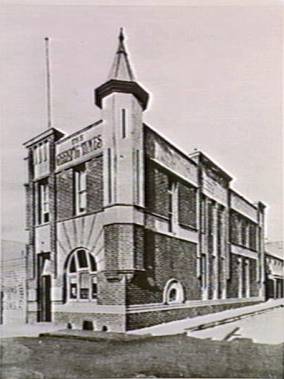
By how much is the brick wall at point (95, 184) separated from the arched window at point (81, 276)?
20 cm

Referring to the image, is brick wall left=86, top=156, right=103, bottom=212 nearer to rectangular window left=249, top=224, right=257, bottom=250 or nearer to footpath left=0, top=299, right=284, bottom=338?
footpath left=0, top=299, right=284, bottom=338

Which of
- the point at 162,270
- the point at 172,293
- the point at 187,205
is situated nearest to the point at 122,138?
the point at 187,205

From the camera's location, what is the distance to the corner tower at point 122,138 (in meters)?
2.53

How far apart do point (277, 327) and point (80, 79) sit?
1338mm

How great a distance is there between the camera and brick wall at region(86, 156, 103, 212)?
2.56 m

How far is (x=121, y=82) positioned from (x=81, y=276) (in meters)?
0.82

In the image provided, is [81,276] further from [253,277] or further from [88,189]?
[253,277]

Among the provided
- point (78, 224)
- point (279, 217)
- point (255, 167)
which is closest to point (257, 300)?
point (279, 217)

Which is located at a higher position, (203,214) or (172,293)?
(203,214)

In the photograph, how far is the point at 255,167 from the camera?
8.86 feet

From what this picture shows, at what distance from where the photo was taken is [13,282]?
2.57m

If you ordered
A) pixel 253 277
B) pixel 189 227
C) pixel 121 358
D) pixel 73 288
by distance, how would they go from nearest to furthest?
pixel 121 358 → pixel 73 288 → pixel 189 227 → pixel 253 277

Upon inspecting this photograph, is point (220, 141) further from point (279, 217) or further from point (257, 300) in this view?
point (257, 300)

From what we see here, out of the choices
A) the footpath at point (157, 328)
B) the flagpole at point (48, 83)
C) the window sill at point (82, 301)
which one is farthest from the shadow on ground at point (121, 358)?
the flagpole at point (48, 83)
